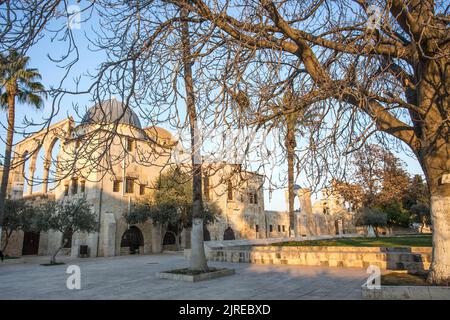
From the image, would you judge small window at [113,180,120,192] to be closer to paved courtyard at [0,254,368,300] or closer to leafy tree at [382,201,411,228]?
paved courtyard at [0,254,368,300]

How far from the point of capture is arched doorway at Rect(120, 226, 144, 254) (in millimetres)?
26047

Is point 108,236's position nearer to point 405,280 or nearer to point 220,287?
point 220,287

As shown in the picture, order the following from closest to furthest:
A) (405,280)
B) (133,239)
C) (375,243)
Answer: (405,280) → (375,243) → (133,239)

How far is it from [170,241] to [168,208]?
5.56m

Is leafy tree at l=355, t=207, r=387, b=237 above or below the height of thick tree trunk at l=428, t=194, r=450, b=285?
above

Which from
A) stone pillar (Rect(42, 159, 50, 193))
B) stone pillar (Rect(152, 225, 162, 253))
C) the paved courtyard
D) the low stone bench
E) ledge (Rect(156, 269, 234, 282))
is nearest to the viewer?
stone pillar (Rect(42, 159, 50, 193))

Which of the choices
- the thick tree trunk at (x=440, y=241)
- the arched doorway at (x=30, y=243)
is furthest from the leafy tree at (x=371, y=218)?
the arched doorway at (x=30, y=243)

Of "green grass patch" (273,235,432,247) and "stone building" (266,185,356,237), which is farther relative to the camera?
"stone building" (266,185,356,237)

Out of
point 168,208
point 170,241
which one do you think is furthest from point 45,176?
point 170,241

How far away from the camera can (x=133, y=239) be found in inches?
1051

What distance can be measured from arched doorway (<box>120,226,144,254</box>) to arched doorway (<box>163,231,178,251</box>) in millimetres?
2466

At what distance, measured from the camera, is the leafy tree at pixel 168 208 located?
985 inches

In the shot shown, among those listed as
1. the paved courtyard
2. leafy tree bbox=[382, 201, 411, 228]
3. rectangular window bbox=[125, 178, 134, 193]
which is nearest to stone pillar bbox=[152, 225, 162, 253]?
rectangular window bbox=[125, 178, 134, 193]
